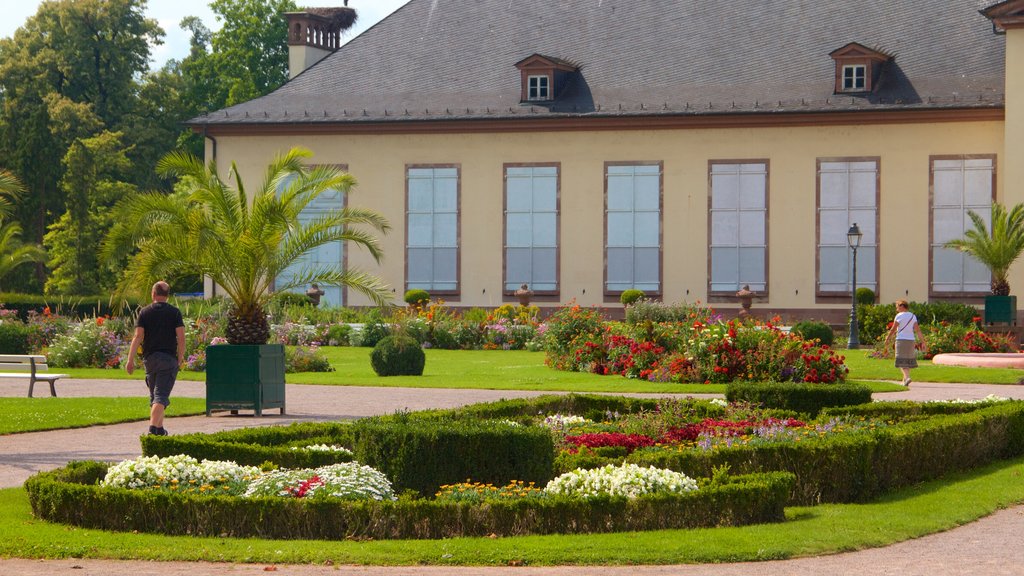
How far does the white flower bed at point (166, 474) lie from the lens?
10.5 meters

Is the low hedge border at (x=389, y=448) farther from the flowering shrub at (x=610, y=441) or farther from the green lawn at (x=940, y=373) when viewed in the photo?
the green lawn at (x=940, y=373)

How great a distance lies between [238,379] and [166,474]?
854 centimetres

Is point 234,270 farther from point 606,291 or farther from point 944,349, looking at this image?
point 606,291

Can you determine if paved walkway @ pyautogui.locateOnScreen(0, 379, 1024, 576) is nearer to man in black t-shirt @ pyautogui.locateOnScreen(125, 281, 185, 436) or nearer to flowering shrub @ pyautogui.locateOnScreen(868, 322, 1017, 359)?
man in black t-shirt @ pyautogui.locateOnScreen(125, 281, 185, 436)

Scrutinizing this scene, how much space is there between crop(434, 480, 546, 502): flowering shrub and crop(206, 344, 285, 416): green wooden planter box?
8504 millimetres

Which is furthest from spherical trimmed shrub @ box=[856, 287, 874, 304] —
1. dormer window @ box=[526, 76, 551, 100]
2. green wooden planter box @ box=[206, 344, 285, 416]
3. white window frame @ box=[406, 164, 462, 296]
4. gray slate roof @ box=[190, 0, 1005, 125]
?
green wooden planter box @ box=[206, 344, 285, 416]

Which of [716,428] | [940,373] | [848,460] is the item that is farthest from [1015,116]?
[848,460]

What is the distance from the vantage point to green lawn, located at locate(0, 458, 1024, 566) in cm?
889

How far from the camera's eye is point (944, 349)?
31.8 m

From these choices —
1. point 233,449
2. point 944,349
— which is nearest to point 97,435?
point 233,449

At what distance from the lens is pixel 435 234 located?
45531mm

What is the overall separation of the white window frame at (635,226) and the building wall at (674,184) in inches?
7.8

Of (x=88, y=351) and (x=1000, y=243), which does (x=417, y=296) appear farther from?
(x=1000, y=243)

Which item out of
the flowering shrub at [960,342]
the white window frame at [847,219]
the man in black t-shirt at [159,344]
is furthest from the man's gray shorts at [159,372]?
the white window frame at [847,219]
